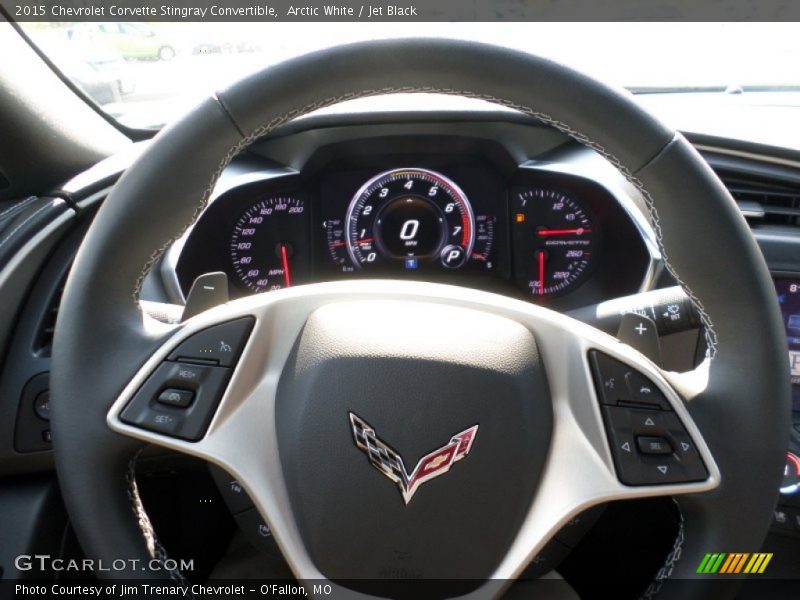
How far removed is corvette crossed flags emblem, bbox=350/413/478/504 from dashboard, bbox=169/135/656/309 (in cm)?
128

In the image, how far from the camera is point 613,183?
2.02 m

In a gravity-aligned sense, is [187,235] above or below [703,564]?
above

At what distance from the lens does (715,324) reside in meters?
0.90

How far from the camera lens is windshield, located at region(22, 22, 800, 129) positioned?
1.96 meters

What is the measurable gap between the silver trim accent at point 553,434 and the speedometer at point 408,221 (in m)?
1.20

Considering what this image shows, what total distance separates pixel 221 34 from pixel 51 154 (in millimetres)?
466

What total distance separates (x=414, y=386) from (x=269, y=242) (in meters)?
1.29

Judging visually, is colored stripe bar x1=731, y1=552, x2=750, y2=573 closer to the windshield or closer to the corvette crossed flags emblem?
the corvette crossed flags emblem

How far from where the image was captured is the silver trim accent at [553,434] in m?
0.91

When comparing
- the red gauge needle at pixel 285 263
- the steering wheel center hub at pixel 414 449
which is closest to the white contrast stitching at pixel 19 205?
the red gauge needle at pixel 285 263

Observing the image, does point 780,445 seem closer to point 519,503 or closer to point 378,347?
point 519,503

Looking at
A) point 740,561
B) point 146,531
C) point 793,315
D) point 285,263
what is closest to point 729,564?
point 740,561

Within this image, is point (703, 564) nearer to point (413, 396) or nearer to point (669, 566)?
point (669, 566)
